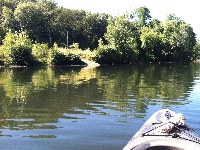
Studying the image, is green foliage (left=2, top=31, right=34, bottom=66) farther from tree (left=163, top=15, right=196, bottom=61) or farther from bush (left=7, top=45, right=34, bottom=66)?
tree (left=163, top=15, right=196, bottom=61)

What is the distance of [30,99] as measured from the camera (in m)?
19.8

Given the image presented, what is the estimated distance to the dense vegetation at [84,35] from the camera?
6125 cm

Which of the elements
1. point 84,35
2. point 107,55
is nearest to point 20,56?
point 107,55

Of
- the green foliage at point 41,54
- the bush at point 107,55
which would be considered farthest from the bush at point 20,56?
the bush at point 107,55

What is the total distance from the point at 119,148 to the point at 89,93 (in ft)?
41.0

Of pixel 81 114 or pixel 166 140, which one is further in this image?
pixel 81 114

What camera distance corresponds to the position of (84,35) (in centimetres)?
8569

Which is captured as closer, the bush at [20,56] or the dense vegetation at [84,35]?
the bush at [20,56]

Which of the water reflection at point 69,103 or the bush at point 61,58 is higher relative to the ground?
the bush at point 61,58

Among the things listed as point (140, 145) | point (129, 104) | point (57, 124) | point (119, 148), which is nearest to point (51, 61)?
point (129, 104)

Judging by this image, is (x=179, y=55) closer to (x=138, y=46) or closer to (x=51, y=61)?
(x=138, y=46)

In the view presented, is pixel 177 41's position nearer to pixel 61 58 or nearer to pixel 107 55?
pixel 107 55

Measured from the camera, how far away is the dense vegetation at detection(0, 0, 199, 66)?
61253 mm

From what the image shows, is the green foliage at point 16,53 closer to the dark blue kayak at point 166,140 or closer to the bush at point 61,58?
the bush at point 61,58
